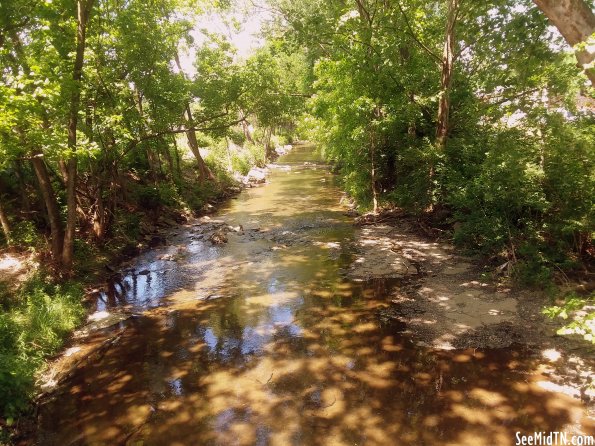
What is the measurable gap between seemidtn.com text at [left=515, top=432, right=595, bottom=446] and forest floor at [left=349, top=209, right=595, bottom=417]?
0.51 m

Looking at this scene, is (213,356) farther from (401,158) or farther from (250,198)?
(250,198)

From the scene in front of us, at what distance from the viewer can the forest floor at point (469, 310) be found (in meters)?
5.78

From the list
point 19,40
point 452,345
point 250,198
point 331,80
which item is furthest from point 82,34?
point 250,198

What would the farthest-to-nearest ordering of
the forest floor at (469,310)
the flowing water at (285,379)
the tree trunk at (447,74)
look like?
the tree trunk at (447,74), the forest floor at (469,310), the flowing water at (285,379)

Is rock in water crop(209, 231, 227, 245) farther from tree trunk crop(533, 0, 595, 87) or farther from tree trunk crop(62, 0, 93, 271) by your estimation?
tree trunk crop(533, 0, 595, 87)

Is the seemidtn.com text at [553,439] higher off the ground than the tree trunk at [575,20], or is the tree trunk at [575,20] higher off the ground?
the tree trunk at [575,20]

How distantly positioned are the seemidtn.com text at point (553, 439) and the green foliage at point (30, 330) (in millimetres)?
6744

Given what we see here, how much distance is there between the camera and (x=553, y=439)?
15.0 feet

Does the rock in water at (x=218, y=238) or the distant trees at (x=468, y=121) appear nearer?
the distant trees at (x=468, y=121)

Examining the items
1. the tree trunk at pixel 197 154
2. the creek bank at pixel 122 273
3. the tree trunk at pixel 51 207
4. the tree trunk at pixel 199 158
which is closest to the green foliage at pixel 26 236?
the tree trunk at pixel 51 207

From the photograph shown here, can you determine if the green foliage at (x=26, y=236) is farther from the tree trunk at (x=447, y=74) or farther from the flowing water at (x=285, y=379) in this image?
the tree trunk at (x=447, y=74)

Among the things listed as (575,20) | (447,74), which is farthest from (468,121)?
(575,20)

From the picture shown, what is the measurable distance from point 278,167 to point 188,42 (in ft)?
56.7

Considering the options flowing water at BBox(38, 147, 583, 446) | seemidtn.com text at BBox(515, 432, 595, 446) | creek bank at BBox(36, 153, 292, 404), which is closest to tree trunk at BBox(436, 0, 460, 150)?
flowing water at BBox(38, 147, 583, 446)
